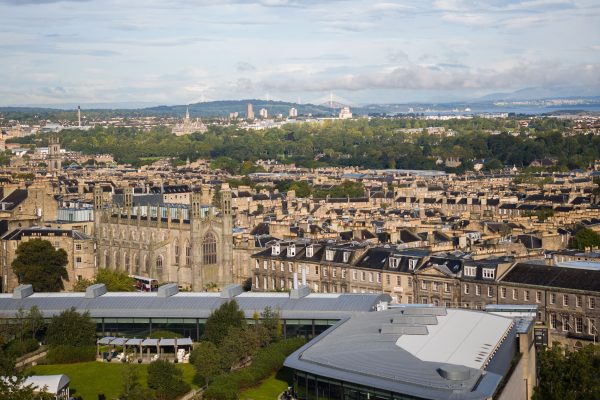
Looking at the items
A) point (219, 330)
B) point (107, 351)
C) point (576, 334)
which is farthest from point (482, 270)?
point (107, 351)

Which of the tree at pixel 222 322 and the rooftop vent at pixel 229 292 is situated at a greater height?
the rooftop vent at pixel 229 292

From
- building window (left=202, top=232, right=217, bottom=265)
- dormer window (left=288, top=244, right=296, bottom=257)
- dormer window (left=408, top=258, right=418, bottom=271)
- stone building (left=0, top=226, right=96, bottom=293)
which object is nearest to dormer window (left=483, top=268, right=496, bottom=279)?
dormer window (left=408, top=258, right=418, bottom=271)

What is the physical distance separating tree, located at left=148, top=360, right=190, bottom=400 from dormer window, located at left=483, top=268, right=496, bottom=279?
70.4ft

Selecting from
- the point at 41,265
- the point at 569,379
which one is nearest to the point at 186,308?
the point at 41,265

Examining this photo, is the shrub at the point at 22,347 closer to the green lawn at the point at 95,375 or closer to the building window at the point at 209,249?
the green lawn at the point at 95,375

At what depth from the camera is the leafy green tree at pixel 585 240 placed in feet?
291

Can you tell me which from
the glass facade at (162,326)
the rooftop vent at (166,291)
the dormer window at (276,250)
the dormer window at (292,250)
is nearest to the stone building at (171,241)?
the dormer window at (276,250)

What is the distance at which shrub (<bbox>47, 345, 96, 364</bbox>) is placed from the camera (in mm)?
60875

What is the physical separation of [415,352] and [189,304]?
841 inches

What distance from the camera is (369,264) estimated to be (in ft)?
247

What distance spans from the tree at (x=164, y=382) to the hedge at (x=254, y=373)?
5.50 ft

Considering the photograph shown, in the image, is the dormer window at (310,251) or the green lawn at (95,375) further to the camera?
the dormer window at (310,251)

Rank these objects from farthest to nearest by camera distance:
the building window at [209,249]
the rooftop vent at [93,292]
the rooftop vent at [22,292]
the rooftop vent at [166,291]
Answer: the building window at [209,249]
the rooftop vent at [22,292]
the rooftop vent at [93,292]
the rooftop vent at [166,291]

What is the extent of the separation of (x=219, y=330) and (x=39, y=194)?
4830 cm
